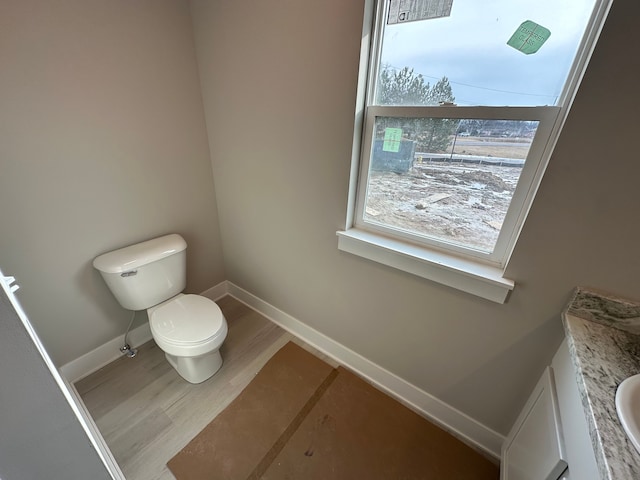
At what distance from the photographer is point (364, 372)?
1643 mm

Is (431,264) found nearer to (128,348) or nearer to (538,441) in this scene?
(538,441)

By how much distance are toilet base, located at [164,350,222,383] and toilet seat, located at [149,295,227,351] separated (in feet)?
0.48

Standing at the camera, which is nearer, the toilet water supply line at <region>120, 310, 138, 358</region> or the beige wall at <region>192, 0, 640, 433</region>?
the beige wall at <region>192, 0, 640, 433</region>

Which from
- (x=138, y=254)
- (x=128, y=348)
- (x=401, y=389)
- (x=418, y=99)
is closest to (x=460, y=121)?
(x=418, y=99)

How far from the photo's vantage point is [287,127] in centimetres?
138

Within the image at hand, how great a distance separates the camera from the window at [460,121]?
85 cm

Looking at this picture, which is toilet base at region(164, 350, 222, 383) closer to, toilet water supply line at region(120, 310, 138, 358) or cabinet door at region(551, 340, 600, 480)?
toilet water supply line at region(120, 310, 138, 358)

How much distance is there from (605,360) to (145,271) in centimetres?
192

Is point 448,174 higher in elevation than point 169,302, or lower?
higher

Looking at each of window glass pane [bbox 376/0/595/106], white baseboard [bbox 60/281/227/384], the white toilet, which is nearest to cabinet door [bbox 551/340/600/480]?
window glass pane [bbox 376/0/595/106]

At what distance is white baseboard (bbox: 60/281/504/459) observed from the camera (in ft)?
4.36

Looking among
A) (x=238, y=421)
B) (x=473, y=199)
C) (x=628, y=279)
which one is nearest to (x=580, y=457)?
(x=628, y=279)

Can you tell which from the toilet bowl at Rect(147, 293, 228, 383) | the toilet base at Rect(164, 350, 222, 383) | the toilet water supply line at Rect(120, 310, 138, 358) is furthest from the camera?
the toilet water supply line at Rect(120, 310, 138, 358)

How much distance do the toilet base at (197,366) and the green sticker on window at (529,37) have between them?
1.87 metres
